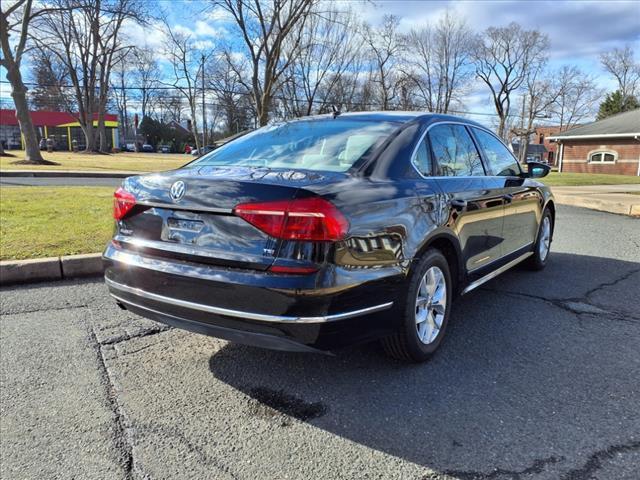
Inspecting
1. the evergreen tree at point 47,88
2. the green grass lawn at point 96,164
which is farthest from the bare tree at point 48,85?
the green grass lawn at point 96,164

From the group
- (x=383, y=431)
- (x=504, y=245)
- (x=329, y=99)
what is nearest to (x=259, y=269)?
(x=383, y=431)

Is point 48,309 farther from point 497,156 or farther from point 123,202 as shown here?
point 497,156

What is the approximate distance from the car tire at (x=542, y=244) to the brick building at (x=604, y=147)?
116ft

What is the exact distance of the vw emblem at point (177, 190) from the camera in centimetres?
271

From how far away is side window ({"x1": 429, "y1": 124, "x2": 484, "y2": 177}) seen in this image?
3549 millimetres

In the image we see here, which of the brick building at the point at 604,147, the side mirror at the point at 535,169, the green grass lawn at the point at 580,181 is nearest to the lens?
the side mirror at the point at 535,169

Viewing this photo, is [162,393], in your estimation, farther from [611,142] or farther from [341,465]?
[611,142]

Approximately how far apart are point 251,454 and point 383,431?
0.68 metres

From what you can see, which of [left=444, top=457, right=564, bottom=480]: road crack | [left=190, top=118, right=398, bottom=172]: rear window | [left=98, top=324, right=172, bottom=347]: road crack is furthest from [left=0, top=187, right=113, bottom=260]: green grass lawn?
[left=444, top=457, right=564, bottom=480]: road crack

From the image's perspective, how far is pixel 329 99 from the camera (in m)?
40.2

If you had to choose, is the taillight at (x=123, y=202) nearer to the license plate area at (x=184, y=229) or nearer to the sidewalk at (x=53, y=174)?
the license plate area at (x=184, y=229)

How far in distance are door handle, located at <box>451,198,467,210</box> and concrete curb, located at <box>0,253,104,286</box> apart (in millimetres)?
3691

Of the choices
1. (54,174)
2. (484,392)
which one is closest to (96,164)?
(54,174)

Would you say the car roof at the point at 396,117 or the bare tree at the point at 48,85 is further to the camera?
the bare tree at the point at 48,85
